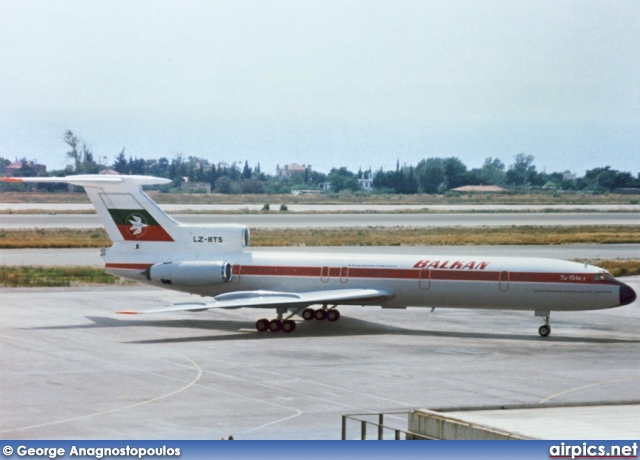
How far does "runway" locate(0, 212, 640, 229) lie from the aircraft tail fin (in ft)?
152

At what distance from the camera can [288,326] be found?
37719 millimetres

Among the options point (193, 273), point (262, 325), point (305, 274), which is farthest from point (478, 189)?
point (262, 325)

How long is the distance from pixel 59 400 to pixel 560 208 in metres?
104

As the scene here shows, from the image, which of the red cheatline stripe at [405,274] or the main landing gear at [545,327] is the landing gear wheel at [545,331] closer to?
the main landing gear at [545,327]

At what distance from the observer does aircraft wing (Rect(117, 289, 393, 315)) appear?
36938mm

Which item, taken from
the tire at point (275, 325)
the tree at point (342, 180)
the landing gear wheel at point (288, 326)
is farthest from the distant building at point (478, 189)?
the tire at point (275, 325)

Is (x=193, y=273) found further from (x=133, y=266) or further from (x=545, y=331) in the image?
(x=545, y=331)

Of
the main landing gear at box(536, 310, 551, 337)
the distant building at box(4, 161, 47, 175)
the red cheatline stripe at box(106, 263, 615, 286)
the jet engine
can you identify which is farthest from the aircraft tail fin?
the distant building at box(4, 161, 47, 175)

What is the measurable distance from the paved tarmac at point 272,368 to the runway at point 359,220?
48551mm

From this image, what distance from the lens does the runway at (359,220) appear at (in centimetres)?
9362

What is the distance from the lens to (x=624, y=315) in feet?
147

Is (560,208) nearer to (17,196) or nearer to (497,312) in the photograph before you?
(17,196)

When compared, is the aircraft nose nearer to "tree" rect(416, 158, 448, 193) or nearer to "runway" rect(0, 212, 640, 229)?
"runway" rect(0, 212, 640, 229)

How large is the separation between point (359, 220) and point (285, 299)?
64.8 m
